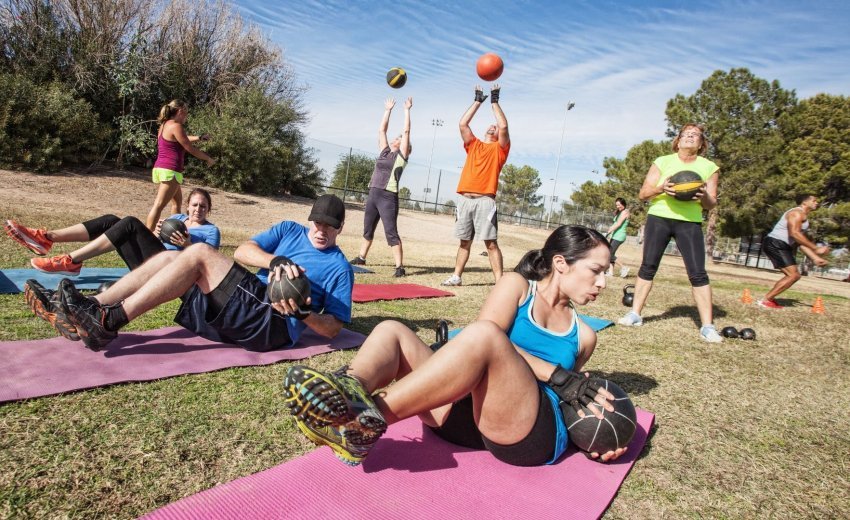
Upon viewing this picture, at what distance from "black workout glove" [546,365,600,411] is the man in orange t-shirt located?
4767 mm

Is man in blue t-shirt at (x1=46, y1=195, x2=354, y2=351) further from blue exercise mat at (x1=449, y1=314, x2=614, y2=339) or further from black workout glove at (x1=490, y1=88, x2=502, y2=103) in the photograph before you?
black workout glove at (x1=490, y1=88, x2=502, y2=103)

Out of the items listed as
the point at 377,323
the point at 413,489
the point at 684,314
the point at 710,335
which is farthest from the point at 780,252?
the point at 413,489

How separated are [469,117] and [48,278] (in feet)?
17.2

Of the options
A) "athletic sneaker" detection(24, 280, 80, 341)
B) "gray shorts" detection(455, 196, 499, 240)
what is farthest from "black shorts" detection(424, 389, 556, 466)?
"gray shorts" detection(455, 196, 499, 240)

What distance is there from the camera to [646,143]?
33.3 metres

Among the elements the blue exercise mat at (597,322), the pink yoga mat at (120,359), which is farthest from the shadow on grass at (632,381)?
the pink yoga mat at (120,359)

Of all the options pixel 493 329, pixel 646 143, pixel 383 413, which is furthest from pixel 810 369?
pixel 646 143

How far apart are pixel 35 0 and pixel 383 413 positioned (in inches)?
764

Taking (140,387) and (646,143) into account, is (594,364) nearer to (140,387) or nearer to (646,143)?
(140,387)

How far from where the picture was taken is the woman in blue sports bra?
1.87 m

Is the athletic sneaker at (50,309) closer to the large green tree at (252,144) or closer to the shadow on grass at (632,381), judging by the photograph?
the shadow on grass at (632,381)

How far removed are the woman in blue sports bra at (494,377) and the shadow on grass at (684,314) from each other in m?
4.33

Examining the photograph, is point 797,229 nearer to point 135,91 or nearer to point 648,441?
point 648,441

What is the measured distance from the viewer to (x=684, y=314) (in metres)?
7.09
